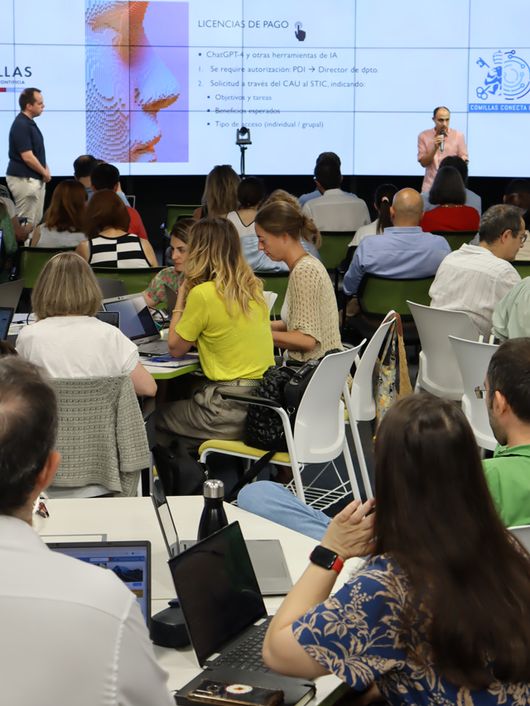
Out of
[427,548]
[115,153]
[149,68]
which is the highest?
[149,68]

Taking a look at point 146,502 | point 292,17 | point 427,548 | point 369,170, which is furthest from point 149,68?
point 427,548

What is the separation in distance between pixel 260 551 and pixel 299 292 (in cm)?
247

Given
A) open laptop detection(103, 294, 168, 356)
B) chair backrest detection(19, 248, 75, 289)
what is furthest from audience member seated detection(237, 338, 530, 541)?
chair backrest detection(19, 248, 75, 289)

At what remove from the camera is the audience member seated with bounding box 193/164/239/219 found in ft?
24.6

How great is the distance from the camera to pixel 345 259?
25.7 ft

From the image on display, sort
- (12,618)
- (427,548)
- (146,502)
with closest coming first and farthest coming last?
(12,618) < (427,548) < (146,502)

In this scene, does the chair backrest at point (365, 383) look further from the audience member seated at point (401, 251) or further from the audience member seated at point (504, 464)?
the audience member seated at point (504, 464)

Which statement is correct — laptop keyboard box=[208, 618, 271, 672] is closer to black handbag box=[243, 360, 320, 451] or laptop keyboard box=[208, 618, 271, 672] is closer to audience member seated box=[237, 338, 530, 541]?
audience member seated box=[237, 338, 530, 541]

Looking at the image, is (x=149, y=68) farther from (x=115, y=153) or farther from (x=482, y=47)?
(x=482, y=47)

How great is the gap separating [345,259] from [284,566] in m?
5.54

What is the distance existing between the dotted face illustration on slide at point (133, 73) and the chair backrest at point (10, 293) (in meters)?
6.30

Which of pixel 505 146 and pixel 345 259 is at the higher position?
pixel 505 146

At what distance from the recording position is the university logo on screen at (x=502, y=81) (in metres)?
11.3

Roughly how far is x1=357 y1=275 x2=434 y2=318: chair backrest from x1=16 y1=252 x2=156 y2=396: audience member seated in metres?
2.88
